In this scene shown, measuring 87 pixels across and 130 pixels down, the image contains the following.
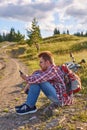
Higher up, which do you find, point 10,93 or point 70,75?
point 70,75

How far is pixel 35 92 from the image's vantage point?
8812mm

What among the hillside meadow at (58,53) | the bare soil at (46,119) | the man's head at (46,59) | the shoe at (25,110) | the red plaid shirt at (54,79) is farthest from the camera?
the hillside meadow at (58,53)

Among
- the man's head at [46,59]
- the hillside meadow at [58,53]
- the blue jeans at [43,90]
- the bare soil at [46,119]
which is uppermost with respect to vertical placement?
the man's head at [46,59]

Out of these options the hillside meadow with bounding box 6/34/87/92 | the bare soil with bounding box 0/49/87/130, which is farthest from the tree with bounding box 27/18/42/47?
the bare soil with bounding box 0/49/87/130

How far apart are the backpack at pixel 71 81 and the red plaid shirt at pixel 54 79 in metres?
0.11

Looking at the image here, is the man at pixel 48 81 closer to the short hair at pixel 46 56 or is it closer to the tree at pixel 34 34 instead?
the short hair at pixel 46 56

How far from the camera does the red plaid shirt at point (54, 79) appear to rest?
8547mm

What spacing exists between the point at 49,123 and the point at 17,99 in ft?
12.6

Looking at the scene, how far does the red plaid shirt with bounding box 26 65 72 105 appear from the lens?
8.55 m

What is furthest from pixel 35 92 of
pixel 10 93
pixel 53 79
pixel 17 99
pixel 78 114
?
pixel 10 93

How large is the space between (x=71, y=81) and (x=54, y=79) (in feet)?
1.49

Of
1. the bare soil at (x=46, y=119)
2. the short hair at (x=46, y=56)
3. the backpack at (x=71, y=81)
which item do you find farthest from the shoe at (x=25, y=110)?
the short hair at (x=46, y=56)

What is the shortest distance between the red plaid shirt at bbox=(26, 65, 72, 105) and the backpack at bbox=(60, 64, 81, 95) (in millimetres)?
112

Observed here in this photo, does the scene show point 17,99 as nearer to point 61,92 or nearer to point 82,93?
point 82,93
